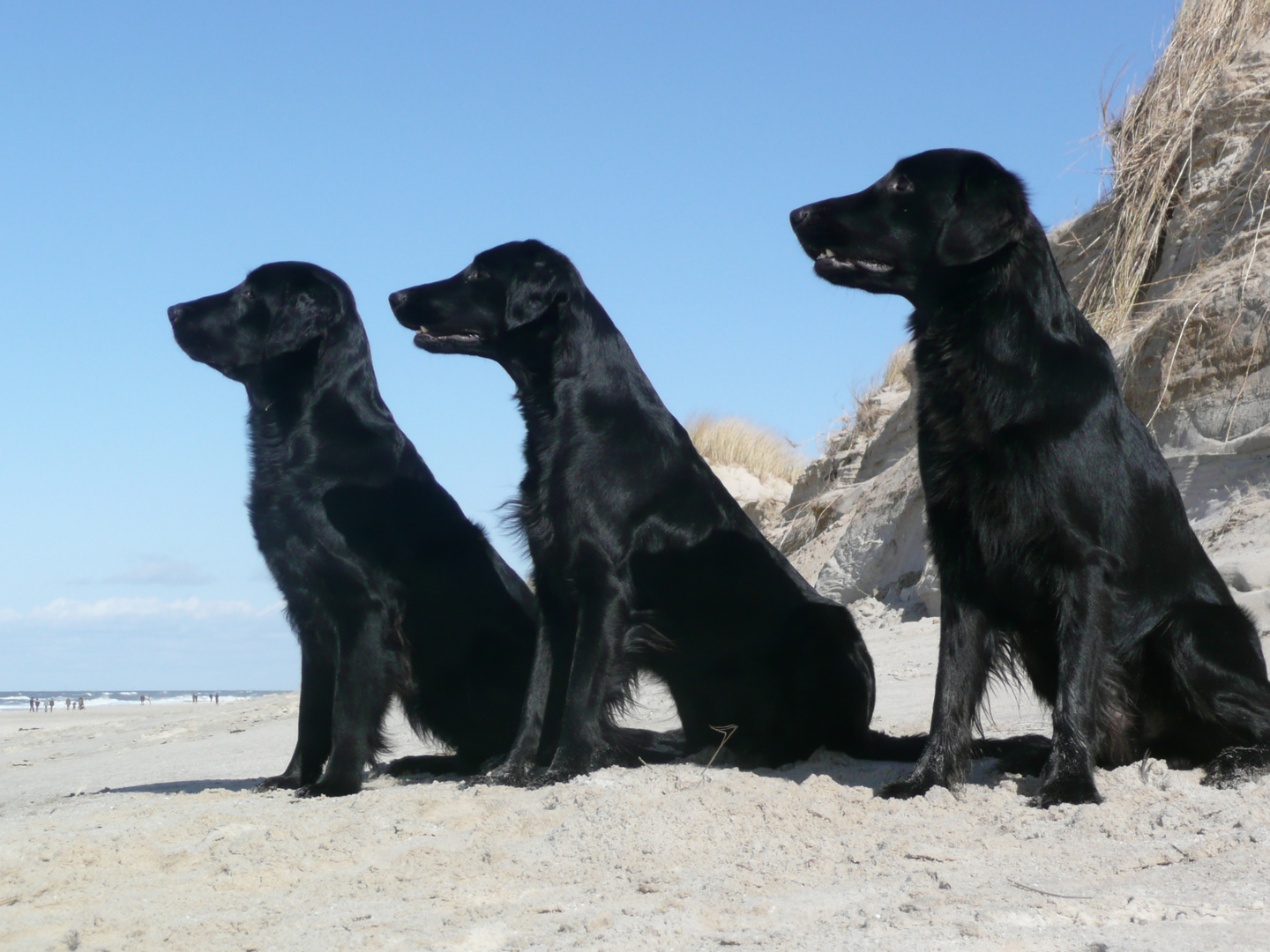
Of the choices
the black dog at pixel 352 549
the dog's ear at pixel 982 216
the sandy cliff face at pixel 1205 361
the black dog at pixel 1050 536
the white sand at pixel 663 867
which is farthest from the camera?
the sandy cliff face at pixel 1205 361

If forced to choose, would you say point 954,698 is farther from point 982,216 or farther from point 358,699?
point 358,699

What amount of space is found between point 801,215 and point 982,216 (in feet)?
2.19

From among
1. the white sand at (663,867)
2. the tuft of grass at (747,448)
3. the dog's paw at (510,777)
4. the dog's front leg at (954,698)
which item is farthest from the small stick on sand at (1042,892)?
the tuft of grass at (747,448)

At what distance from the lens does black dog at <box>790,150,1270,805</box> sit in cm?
301

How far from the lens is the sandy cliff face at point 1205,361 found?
600 centimetres

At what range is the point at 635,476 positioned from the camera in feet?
13.0

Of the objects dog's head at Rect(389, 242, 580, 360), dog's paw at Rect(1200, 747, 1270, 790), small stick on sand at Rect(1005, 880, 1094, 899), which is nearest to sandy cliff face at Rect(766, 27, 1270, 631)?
dog's paw at Rect(1200, 747, 1270, 790)

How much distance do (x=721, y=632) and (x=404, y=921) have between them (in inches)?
72.4

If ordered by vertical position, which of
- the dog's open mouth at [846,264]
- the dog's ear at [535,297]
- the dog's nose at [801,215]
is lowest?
the dog's open mouth at [846,264]

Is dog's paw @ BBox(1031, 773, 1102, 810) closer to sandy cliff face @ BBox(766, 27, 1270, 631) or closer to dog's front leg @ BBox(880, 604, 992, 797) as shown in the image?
dog's front leg @ BBox(880, 604, 992, 797)

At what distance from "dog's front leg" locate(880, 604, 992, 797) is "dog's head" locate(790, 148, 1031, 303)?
41.5 inches

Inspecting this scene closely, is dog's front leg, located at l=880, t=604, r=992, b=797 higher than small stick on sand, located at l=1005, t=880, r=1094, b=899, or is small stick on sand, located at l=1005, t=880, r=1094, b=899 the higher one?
dog's front leg, located at l=880, t=604, r=992, b=797

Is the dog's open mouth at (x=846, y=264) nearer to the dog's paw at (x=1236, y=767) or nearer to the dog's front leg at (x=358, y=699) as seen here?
the dog's paw at (x=1236, y=767)

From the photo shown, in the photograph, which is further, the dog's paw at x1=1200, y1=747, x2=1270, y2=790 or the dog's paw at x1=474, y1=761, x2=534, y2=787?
the dog's paw at x1=474, y1=761, x2=534, y2=787
